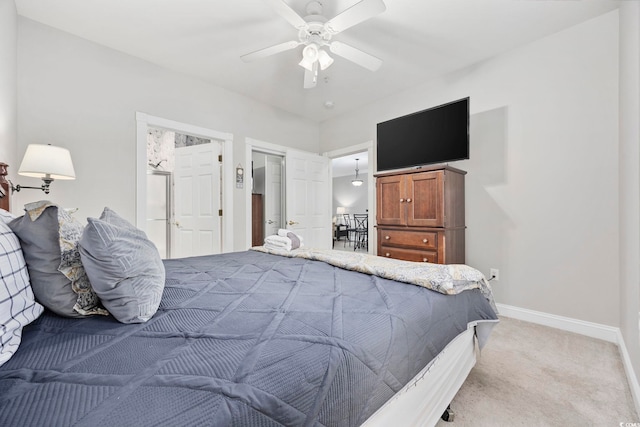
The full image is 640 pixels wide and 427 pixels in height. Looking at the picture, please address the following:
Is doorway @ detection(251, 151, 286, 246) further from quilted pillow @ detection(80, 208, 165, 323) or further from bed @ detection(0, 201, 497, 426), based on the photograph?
quilted pillow @ detection(80, 208, 165, 323)

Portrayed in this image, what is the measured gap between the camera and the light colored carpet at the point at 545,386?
54.7 inches

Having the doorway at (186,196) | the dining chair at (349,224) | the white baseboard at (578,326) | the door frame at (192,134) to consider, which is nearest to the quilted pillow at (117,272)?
the door frame at (192,134)

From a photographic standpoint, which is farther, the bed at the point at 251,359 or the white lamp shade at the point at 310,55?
the white lamp shade at the point at 310,55

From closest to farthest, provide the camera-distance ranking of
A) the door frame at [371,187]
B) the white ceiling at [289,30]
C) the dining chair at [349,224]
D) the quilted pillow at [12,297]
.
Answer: the quilted pillow at [12,297], the white ceiling at [289,30], the door frame at [371,187], the dining chair at [349,224]

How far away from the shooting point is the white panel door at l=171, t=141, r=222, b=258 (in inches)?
143

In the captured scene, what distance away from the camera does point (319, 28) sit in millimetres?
2057

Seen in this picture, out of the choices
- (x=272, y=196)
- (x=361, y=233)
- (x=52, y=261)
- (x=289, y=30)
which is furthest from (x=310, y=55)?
(x=361, y=233)

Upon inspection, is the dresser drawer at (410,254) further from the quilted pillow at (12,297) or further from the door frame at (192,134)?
the quilted pillow at (12,297)

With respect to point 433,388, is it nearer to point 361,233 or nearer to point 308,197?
point 308,197

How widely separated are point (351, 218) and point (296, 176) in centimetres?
683

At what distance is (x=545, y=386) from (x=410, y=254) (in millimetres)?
1465

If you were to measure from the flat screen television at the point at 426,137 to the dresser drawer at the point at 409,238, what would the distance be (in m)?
0.77

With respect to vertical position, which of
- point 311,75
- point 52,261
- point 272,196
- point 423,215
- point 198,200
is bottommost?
point 52,261

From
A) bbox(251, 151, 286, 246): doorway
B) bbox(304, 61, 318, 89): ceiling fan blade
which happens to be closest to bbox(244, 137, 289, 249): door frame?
bbox(251, 151, 286, 246): doorway
